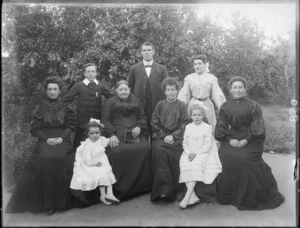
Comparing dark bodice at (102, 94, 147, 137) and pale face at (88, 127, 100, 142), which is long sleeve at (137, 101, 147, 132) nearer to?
dark bodice at (102, 94, 147, 137)

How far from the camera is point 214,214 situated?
395cm

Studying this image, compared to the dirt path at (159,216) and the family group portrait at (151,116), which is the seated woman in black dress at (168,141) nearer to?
the family group portrait at (151,116)

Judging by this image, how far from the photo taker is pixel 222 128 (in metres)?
4.36

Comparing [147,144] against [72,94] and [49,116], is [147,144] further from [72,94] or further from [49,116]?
[49,116]

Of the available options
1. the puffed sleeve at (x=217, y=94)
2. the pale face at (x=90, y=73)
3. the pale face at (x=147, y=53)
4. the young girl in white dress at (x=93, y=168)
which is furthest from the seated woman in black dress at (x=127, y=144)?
the puffed sleeve at (x=217, y=94)

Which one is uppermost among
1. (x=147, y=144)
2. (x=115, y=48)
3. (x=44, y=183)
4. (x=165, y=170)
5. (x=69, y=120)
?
(x=115, y=48)

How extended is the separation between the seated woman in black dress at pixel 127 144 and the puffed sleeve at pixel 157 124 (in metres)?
0.13

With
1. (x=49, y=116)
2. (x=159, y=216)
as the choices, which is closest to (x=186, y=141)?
(x=159, y=216)

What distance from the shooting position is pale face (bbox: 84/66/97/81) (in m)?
4.48

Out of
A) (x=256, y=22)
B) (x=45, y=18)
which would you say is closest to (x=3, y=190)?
(x=45, y=18)

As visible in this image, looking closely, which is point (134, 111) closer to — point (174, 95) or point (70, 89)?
point (174, 95)

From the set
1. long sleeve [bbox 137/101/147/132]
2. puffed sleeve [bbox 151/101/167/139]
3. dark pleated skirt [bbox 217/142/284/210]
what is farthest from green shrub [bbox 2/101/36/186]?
dark pleated skirt [bbox 217/142/284/210]

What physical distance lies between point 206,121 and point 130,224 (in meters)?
1.66

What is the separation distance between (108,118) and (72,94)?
1.94ft
